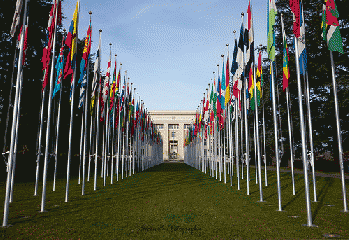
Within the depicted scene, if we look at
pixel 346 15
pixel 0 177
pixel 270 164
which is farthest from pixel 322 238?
pixel 270 164

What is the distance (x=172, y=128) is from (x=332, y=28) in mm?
107011

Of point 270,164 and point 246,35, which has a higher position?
point 246,35

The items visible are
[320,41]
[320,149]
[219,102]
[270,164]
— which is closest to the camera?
[219,102]

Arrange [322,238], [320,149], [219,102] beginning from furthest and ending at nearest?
1. [320,149]
2. [219,102]
3. [322,238]

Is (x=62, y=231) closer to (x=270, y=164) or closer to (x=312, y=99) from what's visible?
(x=312, y=99)

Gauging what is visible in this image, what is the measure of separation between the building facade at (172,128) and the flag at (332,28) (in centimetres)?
9791

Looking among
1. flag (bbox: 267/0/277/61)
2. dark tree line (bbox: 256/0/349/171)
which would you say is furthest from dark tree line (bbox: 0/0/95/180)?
dark tree line (bbox: 256/0/349/171)

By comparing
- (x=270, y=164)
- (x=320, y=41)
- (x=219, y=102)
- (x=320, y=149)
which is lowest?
(x=270, y=164)

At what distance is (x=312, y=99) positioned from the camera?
90.6ft

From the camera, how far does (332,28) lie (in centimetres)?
894

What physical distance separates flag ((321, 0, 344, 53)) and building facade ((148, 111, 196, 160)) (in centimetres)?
9791

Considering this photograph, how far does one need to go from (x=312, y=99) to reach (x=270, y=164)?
85.3 feet

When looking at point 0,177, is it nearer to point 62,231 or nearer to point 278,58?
point 62,231

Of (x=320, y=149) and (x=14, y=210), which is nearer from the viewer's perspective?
(x=14, y=210)
